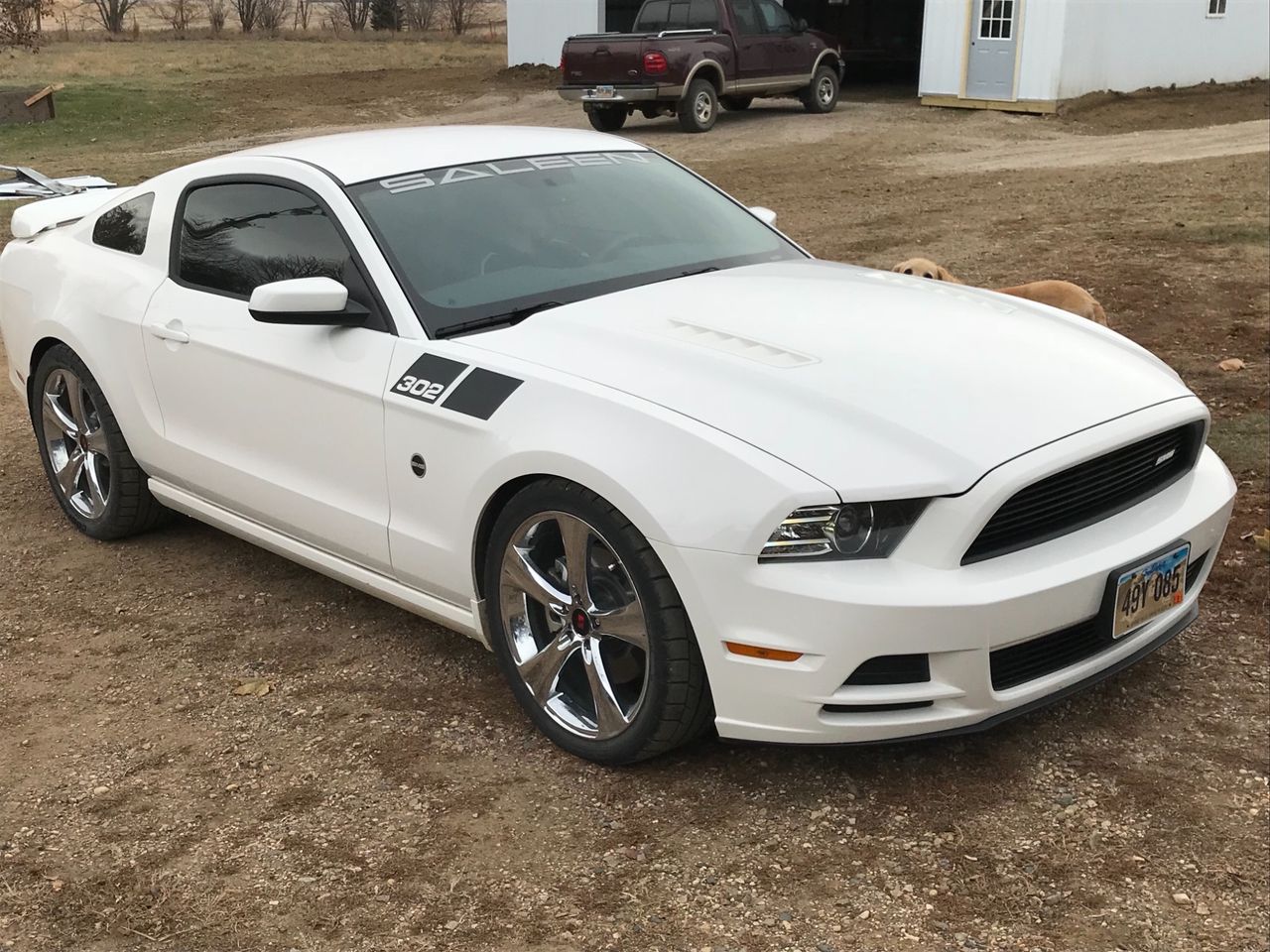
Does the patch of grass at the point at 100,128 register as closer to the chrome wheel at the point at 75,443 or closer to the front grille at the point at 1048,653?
the chrome wheel at the point at 75,443

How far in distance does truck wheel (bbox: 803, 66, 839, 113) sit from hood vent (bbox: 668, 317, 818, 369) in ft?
60.5

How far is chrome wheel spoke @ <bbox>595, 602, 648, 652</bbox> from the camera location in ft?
11.0

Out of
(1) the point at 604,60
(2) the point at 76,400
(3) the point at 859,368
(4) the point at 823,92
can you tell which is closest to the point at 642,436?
(3) the point at 859,368

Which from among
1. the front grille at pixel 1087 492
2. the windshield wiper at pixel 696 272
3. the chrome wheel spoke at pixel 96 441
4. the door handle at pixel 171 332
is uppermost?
the windshield wiper at pixel 696 272

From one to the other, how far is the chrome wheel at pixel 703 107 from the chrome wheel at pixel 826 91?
2.55 m

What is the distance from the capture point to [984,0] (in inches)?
791

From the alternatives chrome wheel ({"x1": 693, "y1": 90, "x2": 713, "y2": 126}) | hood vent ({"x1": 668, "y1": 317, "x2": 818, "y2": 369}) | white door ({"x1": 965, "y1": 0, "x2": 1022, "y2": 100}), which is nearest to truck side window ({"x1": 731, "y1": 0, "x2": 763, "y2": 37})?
chrome wheel ({"x1": 693, "y1": 90, "x2": 713, "y2": 126})

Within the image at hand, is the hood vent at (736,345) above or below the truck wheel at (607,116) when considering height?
above

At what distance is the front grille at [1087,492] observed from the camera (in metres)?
3.21

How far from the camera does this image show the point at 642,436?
10.8 feet

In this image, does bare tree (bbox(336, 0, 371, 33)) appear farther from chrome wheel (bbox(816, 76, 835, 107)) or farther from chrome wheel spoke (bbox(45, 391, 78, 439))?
chrome wheel spoke (bbox(45, 391, 78, 439))

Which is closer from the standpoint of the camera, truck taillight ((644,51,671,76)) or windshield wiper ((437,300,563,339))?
windshield wiper ((437,300,563,339))

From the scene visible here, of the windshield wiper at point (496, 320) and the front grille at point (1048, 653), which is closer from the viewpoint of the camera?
the front grille at point (1048, 653)

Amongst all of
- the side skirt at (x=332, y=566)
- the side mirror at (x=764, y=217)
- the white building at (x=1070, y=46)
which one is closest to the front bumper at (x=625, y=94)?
the white building at (x=1070, y=46)
